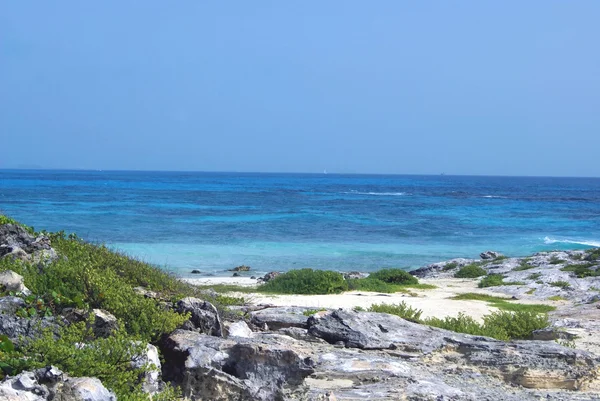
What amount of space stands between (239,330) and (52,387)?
Answer: 13.8 feet

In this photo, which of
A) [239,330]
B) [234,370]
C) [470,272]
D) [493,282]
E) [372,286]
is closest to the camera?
[234,370]

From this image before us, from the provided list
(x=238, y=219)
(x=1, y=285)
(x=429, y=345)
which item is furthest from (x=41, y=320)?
(x=238, y=219)

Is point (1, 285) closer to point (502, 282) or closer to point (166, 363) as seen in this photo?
point (166, 363)

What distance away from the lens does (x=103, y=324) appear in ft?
24.1

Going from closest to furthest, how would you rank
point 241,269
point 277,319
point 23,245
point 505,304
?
point 277,319 → point 23,245 → point 505,304 → point 241,269

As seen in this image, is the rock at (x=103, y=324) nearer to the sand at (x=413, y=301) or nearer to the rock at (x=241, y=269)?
the sand at (x=413, y=301)

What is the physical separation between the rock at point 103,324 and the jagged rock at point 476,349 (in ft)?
11.2

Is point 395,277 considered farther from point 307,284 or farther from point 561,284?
point 561,284

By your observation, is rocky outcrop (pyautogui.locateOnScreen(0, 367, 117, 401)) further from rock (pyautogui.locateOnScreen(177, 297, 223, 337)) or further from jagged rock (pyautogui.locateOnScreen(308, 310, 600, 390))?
jagged rock (pyautogui.locateOnScreen(308, 310, 600, 390))

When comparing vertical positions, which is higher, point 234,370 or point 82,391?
point 82,391

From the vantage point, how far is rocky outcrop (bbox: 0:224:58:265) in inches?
399

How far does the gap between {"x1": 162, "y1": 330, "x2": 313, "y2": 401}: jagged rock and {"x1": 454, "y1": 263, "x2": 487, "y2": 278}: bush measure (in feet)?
79.1

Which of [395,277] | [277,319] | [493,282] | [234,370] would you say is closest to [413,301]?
[395,277]

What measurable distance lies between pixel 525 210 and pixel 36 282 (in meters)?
83.0
